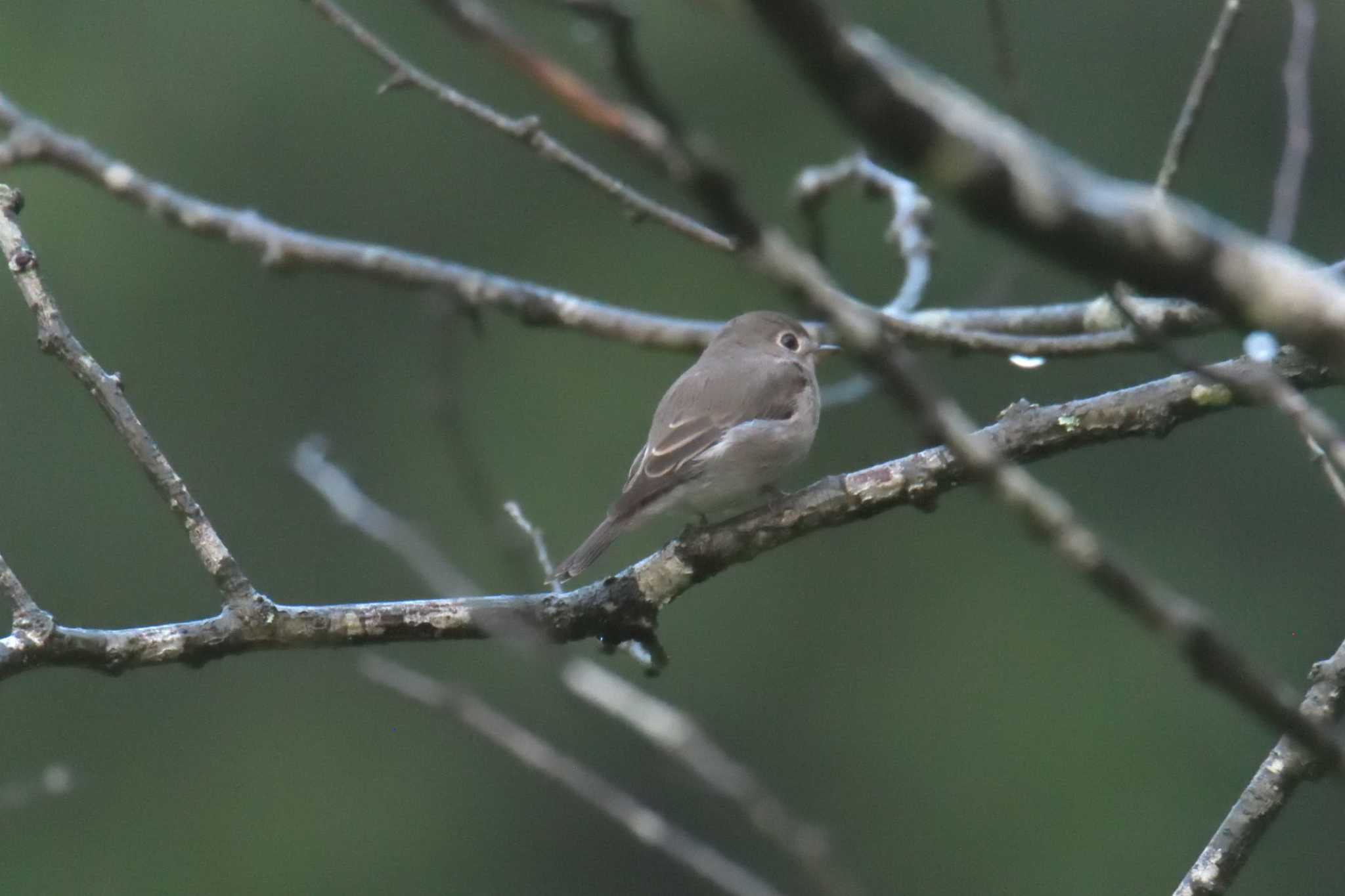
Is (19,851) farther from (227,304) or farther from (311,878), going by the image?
(227,304)

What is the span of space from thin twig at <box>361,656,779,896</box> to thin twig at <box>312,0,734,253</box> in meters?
1.48

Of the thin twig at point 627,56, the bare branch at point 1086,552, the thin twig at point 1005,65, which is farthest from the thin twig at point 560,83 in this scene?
the thin twig at point 1005,65

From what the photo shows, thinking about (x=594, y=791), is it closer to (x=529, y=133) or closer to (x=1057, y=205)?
(x=1057, y=205)

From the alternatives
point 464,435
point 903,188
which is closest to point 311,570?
point 903,188

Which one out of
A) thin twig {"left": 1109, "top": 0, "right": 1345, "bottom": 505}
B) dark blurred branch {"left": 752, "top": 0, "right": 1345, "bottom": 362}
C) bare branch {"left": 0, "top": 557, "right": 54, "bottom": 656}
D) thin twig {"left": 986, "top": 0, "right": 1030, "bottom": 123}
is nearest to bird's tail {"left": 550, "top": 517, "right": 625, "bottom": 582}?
bare branch {"left": 0, "top": 557, "right": 54, "bottom": 656}

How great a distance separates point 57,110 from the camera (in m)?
23.6

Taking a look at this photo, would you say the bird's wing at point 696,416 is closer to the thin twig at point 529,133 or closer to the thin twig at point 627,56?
the thin twig at point 529,133

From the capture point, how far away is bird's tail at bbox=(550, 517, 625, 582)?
4895mm

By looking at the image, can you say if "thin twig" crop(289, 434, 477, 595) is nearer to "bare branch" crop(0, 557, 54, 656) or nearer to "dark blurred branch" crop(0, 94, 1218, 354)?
"bare branch" crop(0, 557, 54, 656)

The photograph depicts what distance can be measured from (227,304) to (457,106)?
21.1 metres

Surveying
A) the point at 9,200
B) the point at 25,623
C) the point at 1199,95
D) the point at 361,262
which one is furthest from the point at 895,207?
the point at 25,623

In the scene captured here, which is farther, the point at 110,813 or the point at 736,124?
the point at 736,124

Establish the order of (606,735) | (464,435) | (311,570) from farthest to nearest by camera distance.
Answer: (311,570)
(606,735)
(464,435)

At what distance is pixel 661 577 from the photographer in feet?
13.0
